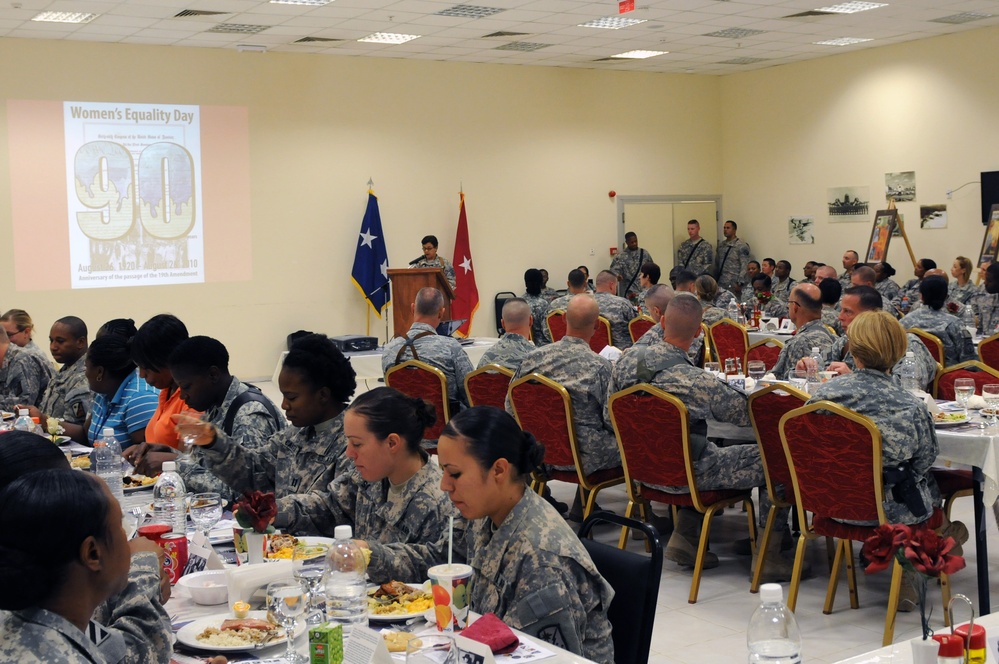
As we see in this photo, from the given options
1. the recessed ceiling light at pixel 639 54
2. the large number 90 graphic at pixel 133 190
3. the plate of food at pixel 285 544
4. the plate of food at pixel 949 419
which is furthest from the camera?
the recessed ceiling light at pixel 639 54

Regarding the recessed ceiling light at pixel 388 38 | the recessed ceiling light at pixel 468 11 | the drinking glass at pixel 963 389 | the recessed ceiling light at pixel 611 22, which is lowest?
the drinking glass at pixel 963 389

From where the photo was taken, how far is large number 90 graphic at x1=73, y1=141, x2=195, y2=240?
1272 cm

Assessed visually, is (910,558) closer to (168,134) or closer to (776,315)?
(776,315)

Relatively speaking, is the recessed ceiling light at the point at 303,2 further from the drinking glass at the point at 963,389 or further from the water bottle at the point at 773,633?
the water bottle at the point at 773,633

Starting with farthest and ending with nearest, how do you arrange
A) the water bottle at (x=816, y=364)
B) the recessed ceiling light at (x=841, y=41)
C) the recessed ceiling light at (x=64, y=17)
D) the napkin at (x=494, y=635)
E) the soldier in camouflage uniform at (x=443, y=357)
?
the recessed ceiling light at (x=841, y=41)
the recessed ceiling light at (x=64, y=17)
the soldier in camouflage uniform at (x=443, y=357)
the water bottle at (x=816, y=364)
the napkin at (x=494, y=635)

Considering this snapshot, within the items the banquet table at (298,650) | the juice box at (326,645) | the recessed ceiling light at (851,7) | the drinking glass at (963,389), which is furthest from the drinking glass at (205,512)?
the recessed ceiling light at (851,7)

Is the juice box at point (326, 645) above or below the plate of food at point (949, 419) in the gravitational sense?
above

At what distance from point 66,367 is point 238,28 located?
658 centimetres

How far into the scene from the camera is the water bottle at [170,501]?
138 inches

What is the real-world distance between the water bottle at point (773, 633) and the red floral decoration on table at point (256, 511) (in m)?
1.40

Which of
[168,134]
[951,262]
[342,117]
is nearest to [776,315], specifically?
[951,262]

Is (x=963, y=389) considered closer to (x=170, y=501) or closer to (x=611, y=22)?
(x=170, y=501)

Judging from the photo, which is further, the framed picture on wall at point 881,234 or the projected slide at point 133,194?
the framed picture on wall at point 881,234

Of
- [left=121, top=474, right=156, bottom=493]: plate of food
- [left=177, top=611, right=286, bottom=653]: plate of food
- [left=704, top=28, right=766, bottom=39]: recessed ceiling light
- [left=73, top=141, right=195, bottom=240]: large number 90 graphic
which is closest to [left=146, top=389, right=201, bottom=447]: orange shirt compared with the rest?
[left=121, top=474, right=156, bottom=493]: plate of food
